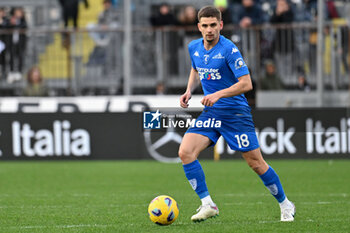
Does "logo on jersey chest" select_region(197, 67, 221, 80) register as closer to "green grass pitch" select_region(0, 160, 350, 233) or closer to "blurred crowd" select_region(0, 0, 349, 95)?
"green grass pitch" select_region(0, 160, 350, 233)

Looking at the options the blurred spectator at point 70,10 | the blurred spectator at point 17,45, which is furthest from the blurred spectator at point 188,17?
the blurred spectator at point 17,45

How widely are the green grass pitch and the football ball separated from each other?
0.08 m

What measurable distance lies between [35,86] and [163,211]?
11592 mm

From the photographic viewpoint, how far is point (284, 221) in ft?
25.8

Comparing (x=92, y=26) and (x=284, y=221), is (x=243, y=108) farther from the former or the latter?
(x=92, y=26)

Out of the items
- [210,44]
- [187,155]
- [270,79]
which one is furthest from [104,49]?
[187,155]

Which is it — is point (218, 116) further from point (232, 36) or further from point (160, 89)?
point (232, 36)

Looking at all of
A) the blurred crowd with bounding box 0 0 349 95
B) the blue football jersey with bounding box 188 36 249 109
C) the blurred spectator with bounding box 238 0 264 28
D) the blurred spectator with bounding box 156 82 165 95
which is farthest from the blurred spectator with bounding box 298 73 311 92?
the blue football jersey with bounding box 188 36 249 109

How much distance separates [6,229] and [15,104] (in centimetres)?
1021

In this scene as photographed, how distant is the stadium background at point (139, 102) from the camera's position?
11.8 metres

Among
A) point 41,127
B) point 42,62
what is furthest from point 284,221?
point 42,62

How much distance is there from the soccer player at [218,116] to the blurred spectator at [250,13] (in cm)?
1118

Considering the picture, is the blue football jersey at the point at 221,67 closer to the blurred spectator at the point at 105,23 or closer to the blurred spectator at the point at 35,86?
the blurred spectator at the point at 35,86

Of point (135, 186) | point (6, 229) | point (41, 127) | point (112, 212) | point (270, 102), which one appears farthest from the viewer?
point (270, 102)
